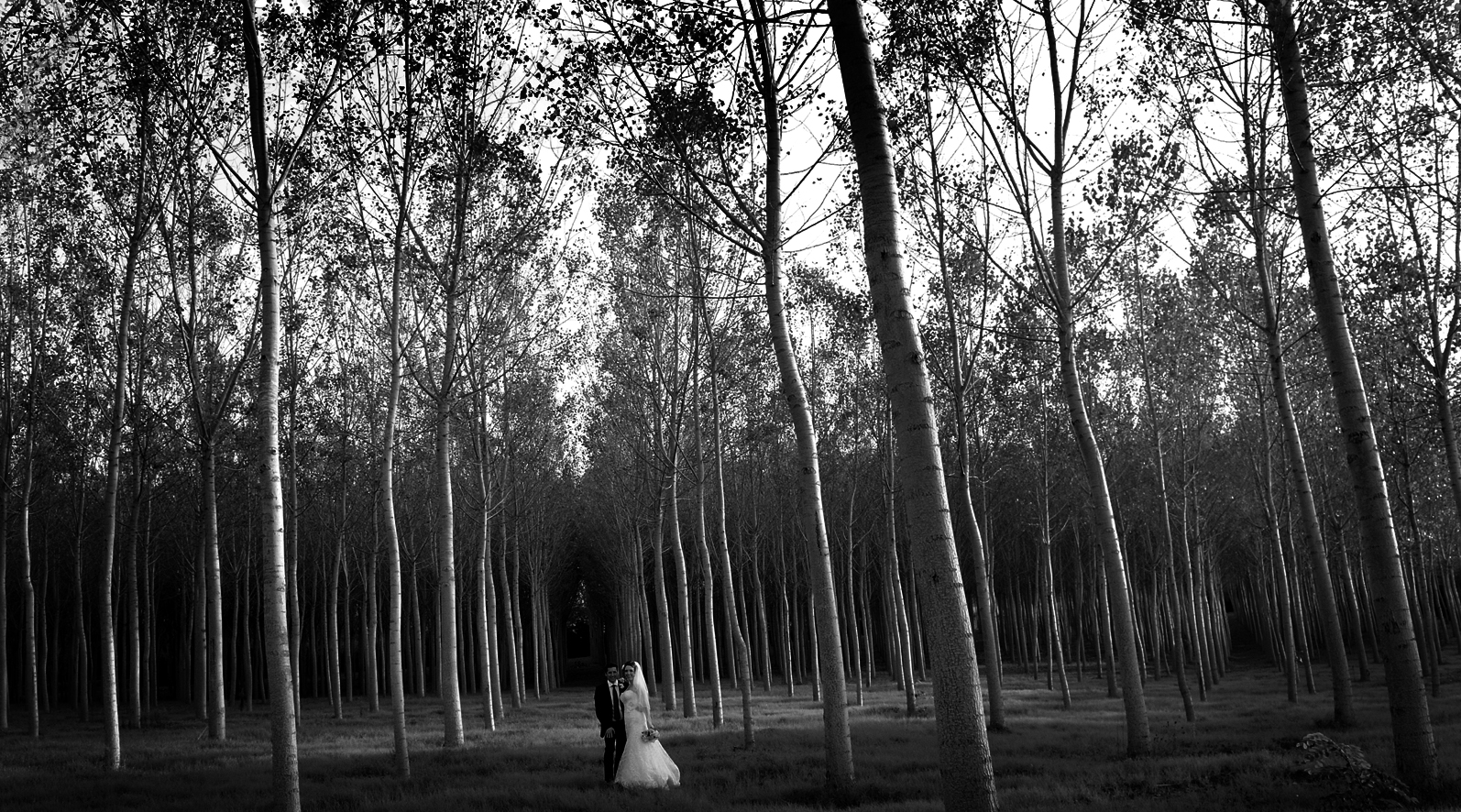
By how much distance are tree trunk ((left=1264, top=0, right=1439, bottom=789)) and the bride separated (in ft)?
26.0

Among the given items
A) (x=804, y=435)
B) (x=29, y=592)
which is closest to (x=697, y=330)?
(x=804, y=435)

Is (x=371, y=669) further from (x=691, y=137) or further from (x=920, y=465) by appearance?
(x=920, y=465)

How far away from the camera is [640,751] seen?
12.1 metres

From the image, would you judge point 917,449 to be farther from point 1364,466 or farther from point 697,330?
point 697,330

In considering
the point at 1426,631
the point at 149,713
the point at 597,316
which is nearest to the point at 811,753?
the point at 597,316

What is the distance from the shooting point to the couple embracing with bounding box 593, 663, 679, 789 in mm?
11961

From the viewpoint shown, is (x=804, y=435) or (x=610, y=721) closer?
(x=804, y=435)

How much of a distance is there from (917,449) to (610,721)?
7950 millimetres

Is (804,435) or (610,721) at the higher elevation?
(804,435)

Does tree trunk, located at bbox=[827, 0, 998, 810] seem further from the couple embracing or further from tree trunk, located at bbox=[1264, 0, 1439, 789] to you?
the couple embracing

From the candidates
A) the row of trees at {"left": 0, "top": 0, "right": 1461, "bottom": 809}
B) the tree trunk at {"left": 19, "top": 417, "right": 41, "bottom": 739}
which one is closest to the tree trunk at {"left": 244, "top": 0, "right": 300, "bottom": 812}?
the row of trees at {"left": 0, "top": 0, "right": 1461, "bottom": 809}

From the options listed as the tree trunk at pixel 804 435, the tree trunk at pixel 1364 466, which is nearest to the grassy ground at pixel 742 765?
the tree trunk at pixel 1364 466

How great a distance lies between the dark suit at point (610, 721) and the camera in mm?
12227

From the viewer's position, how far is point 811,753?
14.2 meters
